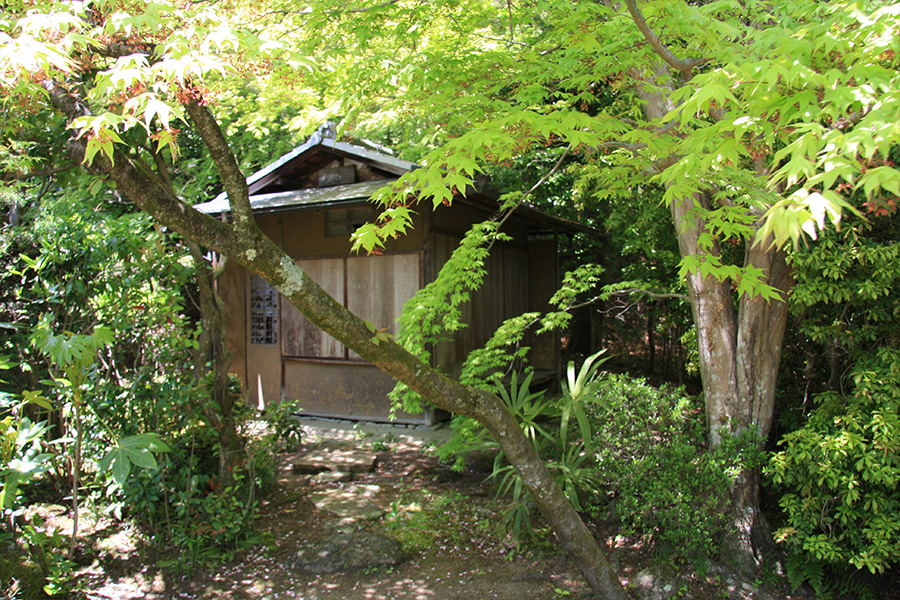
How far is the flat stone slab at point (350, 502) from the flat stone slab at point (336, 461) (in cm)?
46

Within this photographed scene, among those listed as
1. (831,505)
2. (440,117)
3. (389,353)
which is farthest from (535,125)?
(831,505)

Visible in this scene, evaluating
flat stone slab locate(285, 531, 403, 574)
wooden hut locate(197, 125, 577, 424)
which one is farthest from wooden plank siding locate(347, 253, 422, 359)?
flat stone slab locate(285, 531, 403, 574)

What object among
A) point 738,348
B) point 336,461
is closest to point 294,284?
point 738,348

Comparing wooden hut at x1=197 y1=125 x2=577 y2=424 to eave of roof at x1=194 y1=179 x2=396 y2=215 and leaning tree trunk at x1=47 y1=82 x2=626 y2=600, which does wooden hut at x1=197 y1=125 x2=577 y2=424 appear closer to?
eave of roof at x1=194 y1=179 x2=396 y2=215

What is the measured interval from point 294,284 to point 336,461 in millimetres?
4106

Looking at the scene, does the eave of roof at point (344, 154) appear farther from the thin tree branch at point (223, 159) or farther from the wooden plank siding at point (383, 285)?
the thin tree branch at point (223, 159)

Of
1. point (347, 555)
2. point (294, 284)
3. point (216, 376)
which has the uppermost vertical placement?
point (294, 284)

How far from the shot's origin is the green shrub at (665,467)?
4.30m

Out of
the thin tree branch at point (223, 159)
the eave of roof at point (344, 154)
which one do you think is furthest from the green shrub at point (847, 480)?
the eave of roof at point (344, 154)

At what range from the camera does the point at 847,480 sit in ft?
12.9

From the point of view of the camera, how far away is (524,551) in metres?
4.57

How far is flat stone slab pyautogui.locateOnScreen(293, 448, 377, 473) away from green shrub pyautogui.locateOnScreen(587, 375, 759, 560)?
8.79 ft

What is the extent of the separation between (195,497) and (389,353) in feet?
7.86

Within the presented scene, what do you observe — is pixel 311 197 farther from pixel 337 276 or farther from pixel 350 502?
pixel 350 502
